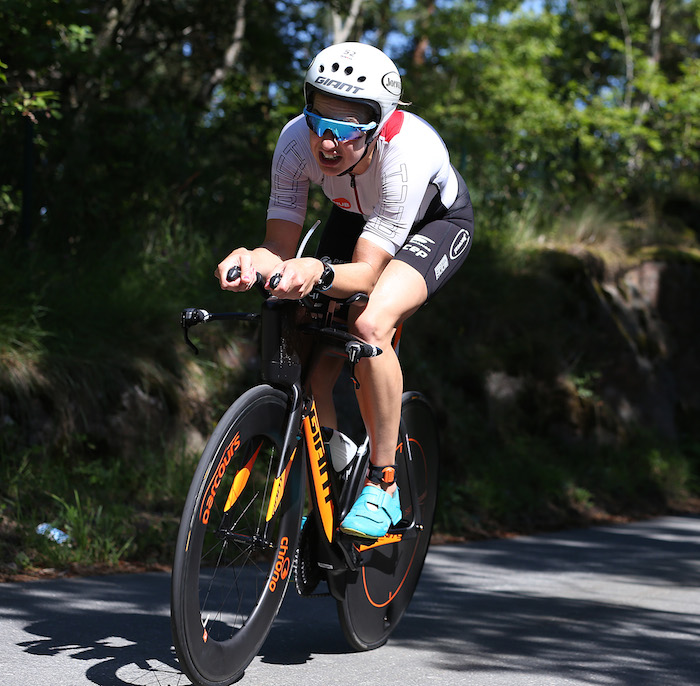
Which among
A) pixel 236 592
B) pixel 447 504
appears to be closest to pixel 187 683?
pixel 236 592

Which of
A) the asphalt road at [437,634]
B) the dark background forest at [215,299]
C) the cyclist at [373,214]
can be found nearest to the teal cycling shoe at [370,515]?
the cyclist at [373,214]

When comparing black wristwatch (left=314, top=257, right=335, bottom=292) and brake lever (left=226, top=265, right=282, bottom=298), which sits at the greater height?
black wristwatch (left=314, top=257, right=335, bottom=292)

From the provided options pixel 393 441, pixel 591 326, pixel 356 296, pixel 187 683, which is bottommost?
pixel 187 683

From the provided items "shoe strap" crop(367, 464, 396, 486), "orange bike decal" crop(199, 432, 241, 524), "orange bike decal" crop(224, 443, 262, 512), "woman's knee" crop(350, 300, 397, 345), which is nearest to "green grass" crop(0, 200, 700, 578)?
"shoe strap" crop(367, 464, 396, 486)

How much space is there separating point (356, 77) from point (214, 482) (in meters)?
1.46

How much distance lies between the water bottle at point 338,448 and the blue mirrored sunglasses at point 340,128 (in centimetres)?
113

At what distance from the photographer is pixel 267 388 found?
11.2ft

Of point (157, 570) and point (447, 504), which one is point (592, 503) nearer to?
point (447, 504)

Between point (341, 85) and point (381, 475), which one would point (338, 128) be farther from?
point (381, 475)

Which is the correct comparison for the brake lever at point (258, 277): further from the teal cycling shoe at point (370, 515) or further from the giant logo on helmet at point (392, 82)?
the teal cycling shoe at point (370, 515)

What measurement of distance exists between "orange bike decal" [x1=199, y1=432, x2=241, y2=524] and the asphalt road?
673mm

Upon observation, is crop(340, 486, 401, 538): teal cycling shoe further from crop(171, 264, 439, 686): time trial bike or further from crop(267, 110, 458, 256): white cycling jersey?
crop(267, 110, 458, 256): white cycling jersey

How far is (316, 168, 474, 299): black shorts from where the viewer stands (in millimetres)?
3885

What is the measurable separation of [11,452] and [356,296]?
11.4ft
